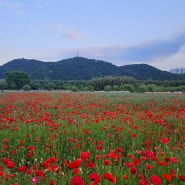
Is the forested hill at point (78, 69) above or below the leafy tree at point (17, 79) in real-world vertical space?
above

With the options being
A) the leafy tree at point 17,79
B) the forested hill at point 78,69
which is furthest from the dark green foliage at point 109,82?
the forested hill at point 78,69

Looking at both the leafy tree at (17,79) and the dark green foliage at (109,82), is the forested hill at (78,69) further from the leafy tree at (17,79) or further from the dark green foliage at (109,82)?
the dark green foliage at (109,82)

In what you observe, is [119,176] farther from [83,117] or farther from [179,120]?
[179,120]

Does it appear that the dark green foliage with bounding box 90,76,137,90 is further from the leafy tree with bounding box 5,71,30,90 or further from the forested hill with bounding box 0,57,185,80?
the forested hill with bounding box 0,57,185,80

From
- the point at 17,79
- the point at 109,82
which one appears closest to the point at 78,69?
the point at 17,79

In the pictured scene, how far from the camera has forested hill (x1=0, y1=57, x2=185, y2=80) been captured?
112500 mm

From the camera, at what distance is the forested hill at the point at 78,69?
112 m

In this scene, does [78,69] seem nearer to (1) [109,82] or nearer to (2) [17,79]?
(2) [17,79]

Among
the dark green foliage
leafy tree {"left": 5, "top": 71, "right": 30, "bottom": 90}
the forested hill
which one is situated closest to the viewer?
the dark green foliage

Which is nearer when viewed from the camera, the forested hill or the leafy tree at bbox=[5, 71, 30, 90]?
the leafy tree at bbox=[5, 71, 30, 90]

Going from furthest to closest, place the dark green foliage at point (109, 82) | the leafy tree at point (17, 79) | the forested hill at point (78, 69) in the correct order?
the forested hill at point (78, 69) → the leafy tree at point (17, 79) → the dark green foliage at point (109, 82)

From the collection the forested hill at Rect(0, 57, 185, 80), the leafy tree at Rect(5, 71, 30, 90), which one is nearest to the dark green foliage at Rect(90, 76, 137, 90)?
the leafy tree at Rect(5, 71, 30, 90)

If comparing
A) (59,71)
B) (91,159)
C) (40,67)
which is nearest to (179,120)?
(91,159)

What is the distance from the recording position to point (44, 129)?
6.34m
